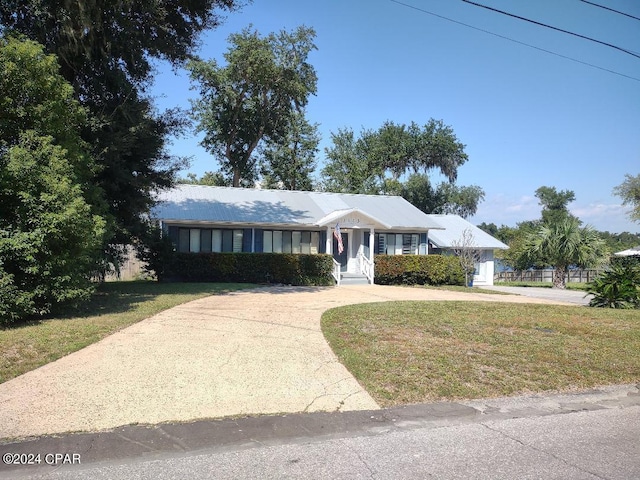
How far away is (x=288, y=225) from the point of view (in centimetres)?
2372

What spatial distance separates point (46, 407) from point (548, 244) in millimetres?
32020

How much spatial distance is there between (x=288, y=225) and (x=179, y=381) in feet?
58.2

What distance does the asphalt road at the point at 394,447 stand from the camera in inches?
156

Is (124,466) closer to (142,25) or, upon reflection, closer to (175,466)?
(175,466)

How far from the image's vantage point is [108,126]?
13.7 metres

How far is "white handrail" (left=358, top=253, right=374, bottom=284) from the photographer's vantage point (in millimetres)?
23547

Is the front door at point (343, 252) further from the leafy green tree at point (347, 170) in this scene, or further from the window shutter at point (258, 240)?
the leafy green tree at point (347, 170)

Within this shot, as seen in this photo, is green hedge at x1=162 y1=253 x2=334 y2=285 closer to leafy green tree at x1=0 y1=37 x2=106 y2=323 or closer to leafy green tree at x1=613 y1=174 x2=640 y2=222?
leafy green tree at x1=0 y1=37 x2=106 y2=323

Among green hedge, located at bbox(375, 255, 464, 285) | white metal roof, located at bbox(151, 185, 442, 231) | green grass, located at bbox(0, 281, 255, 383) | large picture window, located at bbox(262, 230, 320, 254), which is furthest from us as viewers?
large picture window, located at bbox(262, 230, 320, 254)

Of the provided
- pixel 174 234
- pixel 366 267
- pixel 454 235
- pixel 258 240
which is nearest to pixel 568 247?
pixel 454 235

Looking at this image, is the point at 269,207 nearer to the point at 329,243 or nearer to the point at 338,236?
the point at 329,243

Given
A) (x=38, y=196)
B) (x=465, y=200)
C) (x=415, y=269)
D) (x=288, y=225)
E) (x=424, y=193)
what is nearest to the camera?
(x=38, y=196)

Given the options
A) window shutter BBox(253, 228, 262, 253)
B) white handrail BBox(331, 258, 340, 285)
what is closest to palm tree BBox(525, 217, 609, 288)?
white handrail BBox(331, 258, 340, 285)

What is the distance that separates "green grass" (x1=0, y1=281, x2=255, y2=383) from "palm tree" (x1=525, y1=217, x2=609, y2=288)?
85.7 ft
